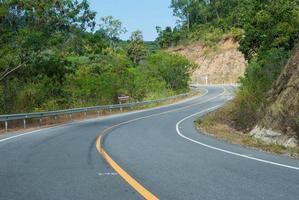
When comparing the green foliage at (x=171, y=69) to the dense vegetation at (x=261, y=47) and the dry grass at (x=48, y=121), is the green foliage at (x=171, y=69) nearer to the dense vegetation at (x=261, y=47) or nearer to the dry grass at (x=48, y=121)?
the dry grass at (x=48, y=121)

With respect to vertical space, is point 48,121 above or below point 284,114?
below

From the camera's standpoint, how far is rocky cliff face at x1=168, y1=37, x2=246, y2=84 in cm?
10162

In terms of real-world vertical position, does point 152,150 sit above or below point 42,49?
below

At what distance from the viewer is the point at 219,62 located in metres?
105

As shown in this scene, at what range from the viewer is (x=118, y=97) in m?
51.2

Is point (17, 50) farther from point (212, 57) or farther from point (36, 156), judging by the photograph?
point (212, 57)

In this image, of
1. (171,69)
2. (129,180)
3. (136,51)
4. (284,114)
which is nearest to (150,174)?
(129,180)

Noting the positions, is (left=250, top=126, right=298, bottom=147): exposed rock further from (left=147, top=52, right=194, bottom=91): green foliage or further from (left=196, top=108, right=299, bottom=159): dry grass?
(left=147, top=52, right=194, bottom=91): green foliage

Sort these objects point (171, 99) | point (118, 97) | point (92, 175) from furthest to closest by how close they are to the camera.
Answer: point (171, 99) → point (118, 97) → point (92, 175)

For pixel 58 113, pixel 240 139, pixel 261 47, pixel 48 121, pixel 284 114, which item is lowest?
pixel 48 121

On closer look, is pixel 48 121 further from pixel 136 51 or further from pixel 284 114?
pixel 136 51

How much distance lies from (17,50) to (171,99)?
112 ft

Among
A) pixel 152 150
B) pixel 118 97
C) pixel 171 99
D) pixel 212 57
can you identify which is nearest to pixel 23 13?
pixel 118 97

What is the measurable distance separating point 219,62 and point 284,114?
285ft
